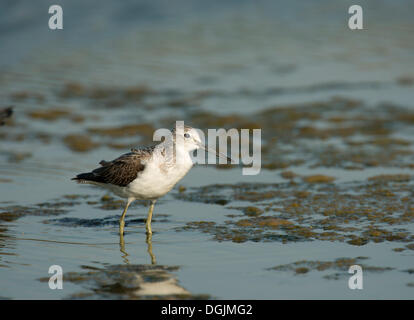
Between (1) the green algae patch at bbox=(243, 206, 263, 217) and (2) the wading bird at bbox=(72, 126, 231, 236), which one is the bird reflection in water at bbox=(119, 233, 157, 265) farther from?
(1) the green algae patch at bbox=(243, 206, 263, 217)

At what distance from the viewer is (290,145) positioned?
38.8 ft

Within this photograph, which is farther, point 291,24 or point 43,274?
point 291,24

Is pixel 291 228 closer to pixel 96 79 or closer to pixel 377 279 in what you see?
pixel 377 279

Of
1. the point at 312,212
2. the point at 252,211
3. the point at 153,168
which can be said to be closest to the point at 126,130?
the point at 252,211

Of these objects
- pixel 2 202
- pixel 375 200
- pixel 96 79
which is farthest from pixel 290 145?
pixel 96 79

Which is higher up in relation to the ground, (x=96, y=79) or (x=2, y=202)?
(x=96, y=79)

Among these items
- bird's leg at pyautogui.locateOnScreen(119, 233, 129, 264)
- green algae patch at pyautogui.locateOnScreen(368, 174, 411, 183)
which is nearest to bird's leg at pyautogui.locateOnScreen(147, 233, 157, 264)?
bird's leg at pyautogui.locateOnScreen(119, 233, 129, 264)

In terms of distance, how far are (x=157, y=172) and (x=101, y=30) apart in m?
12.1

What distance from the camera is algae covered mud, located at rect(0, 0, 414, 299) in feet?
22.7

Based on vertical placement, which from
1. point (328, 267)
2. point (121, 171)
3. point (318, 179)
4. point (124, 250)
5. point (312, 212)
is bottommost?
point (328, 267)

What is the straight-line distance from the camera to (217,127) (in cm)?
1290

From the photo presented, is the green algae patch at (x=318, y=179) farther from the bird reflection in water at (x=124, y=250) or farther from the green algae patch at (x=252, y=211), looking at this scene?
the bird reflection in water at (x=124, y=250)

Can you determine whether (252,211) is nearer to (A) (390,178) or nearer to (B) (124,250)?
(B) (124,250)

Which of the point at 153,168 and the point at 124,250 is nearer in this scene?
the point at 124,250
